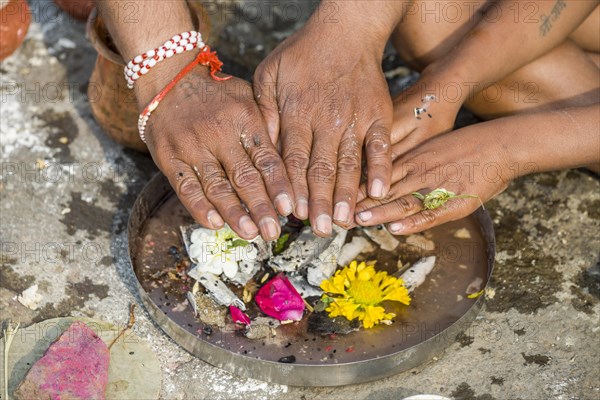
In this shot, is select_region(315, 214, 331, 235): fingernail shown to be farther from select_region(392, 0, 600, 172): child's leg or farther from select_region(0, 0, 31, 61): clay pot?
select_region(0, 0, 31, 61): clay pot

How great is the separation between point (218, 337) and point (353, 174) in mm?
620

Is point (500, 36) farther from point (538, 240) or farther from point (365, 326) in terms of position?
point (365, 326)

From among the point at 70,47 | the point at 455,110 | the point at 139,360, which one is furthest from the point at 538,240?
the point at 70,47

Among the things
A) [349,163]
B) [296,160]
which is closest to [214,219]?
[296,160]

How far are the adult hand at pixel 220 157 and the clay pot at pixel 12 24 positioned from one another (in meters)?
0.93

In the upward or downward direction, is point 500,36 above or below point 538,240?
above

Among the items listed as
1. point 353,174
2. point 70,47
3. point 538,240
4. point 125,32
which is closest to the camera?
point 353,174

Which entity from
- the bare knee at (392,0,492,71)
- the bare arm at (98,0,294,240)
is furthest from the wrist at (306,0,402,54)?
A: the bare arm at (98,0,294,240)

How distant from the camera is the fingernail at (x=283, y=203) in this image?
227cm

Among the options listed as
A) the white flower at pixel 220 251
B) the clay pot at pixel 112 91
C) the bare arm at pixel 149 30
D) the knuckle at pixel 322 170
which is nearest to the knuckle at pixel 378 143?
the knuckle at pixel 322 170

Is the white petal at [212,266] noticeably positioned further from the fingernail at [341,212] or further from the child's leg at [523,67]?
the child's leg at [523,67]

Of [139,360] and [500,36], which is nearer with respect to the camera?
[139,360]

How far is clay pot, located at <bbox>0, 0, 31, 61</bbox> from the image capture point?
10.1ft

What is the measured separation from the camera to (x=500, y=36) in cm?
276
